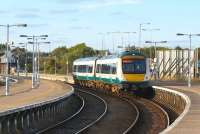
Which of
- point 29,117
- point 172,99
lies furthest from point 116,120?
point 172,99

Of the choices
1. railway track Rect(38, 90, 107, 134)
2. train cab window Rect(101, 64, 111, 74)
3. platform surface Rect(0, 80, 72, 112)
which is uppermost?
train cab window Rect(101, 64, 111, 74)

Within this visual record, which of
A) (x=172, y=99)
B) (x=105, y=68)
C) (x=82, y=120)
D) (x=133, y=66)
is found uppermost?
(x=133, y=66)

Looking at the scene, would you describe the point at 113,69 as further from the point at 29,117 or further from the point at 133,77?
the point at 29,117

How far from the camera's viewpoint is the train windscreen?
51156 mm

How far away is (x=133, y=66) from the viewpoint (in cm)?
5131

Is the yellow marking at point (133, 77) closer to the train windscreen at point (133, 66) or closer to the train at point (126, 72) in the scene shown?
the train at point (126, 72)

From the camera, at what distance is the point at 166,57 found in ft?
347

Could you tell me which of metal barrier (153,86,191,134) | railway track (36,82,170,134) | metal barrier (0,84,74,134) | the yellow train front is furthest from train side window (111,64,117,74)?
metal barrier (0,84,74,134)

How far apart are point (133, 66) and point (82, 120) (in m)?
17.3

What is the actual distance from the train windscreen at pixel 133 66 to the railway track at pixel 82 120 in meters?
3.44

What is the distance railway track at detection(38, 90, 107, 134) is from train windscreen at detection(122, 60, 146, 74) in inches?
135

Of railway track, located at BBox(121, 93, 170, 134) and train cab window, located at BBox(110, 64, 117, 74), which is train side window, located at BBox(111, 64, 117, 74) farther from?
railway track, located at BBox(121, 93, 170, 134)

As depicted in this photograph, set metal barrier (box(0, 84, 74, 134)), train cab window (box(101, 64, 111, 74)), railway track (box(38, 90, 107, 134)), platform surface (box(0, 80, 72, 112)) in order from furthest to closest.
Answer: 1. train cab window (box(101, 64, 111, 74))
2. platform surface (box(0, 80, 72, 112))
3. railway track (box(38, 90, 107, 134))
4. metal barrier (box(0, 84, 74, 134))

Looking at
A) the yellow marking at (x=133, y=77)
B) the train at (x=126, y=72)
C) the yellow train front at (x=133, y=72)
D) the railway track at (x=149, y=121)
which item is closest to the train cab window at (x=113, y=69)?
the train at (x=126, y=72)
